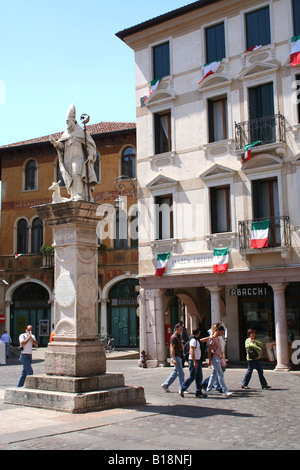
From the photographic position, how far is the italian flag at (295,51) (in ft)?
64.5

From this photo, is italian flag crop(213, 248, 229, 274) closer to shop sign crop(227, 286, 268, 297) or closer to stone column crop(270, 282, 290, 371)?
shop sign crop(227, 286, 268, 297)

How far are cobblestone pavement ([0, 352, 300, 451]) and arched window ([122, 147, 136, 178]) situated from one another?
72.4ft

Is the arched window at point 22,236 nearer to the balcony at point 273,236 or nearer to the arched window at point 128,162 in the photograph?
the arched window at point 128,162

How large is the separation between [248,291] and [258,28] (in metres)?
9.99

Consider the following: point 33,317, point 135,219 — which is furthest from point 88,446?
point 33,317

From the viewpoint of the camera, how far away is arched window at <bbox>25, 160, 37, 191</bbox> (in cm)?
3662

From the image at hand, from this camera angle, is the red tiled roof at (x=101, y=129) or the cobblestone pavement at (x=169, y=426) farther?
the red tiled roof at (x=101, y=129)

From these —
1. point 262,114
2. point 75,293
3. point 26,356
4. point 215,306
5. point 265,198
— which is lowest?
point 26,356

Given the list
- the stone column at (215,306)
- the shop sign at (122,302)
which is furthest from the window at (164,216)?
the shop sign at (122,302)

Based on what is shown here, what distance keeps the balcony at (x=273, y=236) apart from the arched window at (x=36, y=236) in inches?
727

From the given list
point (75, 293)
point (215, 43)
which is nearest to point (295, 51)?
point (215, 43)

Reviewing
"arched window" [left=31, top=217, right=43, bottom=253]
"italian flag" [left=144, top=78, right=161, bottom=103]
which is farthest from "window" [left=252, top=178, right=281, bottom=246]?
"arched window" [left=31, top=217, right=43, bottom=253]

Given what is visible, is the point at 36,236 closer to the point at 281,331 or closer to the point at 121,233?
the point at 121,233

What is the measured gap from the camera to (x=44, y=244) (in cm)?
3538
